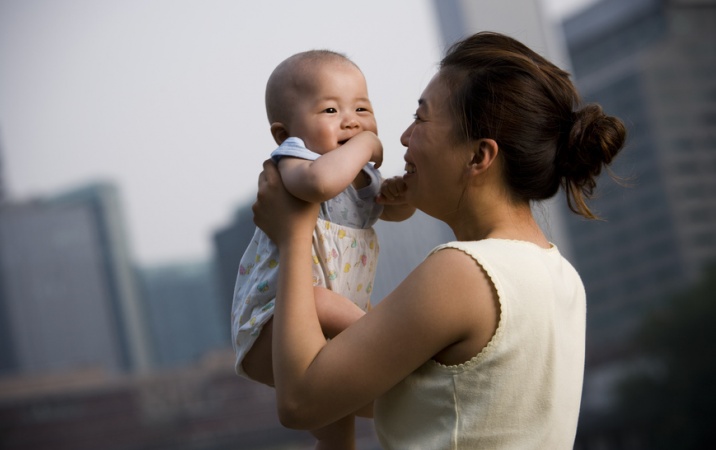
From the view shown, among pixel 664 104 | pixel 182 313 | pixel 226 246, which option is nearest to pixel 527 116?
pixel 226 246

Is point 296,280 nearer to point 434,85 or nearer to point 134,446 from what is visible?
point 434,85

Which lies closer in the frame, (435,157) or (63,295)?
(435,157)

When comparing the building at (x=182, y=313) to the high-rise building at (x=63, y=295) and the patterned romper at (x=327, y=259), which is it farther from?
the patterned romper at (x=327, y=259)

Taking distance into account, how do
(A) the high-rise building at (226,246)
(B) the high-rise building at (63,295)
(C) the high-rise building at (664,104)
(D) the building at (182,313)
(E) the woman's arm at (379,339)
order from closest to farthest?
(E) the woman's arm at (379,339) → (A) the high-rise building at (226,246) → (C) the high-rise building at (664,104) → (D) the building at (182,313) → (B) the high-rise building at (63,295)

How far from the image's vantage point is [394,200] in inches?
39.7

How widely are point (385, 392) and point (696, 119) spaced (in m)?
17.9

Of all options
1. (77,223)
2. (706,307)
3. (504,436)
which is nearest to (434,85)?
(504,436)

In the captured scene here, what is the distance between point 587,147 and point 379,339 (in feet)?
0.98

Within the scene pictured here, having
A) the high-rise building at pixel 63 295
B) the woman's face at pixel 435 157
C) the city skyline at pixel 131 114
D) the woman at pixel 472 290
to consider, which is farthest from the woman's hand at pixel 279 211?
the high-rise building at pixel 63 295

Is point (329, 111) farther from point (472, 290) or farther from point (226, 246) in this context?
point (226, 246)

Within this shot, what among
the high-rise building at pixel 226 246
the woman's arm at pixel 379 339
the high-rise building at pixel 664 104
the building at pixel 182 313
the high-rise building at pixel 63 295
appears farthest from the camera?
the high-rise building at pixel 63 295

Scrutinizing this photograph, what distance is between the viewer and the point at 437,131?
36.3 inches

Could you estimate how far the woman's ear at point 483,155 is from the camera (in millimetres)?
903

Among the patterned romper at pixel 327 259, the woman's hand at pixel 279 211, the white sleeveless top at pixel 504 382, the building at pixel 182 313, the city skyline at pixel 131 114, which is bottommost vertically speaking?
the building at pixel 182 313
